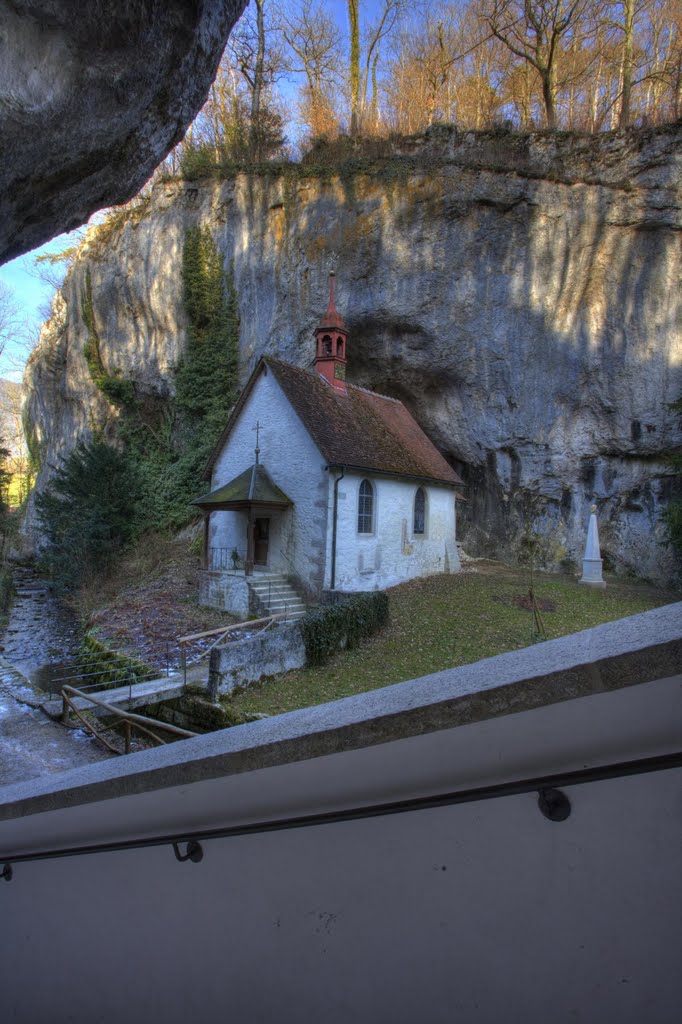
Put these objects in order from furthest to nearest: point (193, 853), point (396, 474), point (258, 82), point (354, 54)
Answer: point (258, 82)
point (354, 54)
point (396, 474)
point (193, 853)

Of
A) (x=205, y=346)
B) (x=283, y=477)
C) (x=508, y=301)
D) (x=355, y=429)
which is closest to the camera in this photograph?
(x=283, y=477)

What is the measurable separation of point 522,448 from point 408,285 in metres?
8.70

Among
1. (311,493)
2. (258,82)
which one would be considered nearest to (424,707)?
(311,493)

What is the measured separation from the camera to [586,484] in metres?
23.7

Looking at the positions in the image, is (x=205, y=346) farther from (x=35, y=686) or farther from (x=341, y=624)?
(x=341, y=624)

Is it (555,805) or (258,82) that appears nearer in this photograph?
(555,805)

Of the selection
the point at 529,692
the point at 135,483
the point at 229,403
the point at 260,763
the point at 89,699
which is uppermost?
the point at 229,403

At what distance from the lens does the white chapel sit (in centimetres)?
1638

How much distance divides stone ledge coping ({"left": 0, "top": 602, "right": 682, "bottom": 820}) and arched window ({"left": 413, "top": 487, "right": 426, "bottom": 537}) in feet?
60.4

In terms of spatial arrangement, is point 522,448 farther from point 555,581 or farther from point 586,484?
point 555,581

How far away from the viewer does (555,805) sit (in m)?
1.34

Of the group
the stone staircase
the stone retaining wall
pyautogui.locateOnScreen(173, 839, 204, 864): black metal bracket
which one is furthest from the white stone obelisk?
pyautogui.locateOnScreen(173, 839, 204, 864): black metal bracket

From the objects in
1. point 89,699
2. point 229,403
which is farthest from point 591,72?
point 89,699

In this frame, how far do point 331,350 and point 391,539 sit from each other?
286 inches
